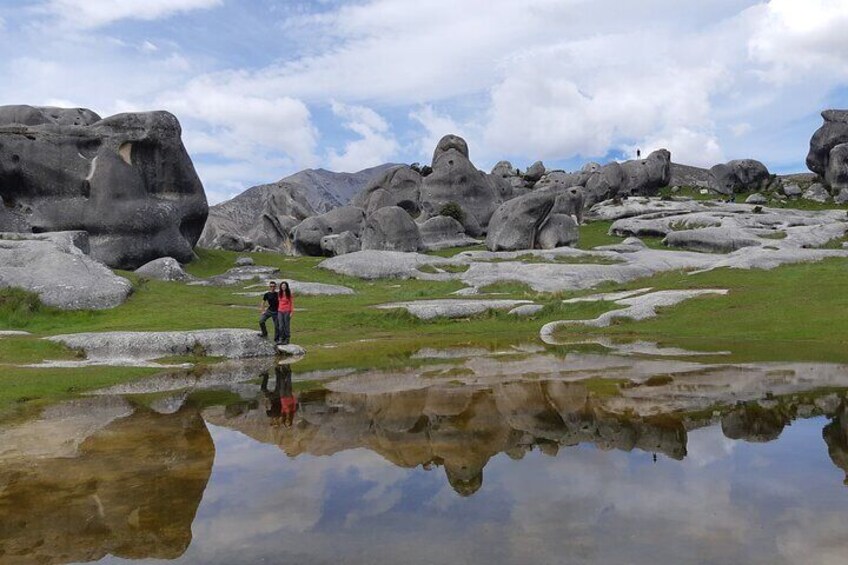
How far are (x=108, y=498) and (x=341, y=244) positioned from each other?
7627 centimetres

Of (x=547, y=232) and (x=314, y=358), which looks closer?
(x=314, y=358)

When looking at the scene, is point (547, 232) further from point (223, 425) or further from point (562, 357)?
point (223, 425)

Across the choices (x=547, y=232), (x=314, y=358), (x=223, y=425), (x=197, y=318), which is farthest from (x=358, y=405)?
(x=547, y=232)

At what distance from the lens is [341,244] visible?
8881 centimetres

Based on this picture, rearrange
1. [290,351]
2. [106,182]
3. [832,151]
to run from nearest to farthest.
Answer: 1. [290,351]
2. [106,182]
3. [832,151]

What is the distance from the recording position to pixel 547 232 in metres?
80.9

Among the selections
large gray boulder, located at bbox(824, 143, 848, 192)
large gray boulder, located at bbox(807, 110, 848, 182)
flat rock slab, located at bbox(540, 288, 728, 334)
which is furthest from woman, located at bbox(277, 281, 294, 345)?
large gray boulder, located at bbox(807, 110, 848, 182)

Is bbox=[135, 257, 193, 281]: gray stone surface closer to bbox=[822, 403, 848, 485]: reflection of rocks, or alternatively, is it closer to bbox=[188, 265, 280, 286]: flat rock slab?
bbox=[188, 265, 280, 286]: flat rock slab

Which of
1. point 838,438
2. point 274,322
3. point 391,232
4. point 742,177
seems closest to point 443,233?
point 391,232

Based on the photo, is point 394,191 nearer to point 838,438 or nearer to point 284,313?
point 284,313

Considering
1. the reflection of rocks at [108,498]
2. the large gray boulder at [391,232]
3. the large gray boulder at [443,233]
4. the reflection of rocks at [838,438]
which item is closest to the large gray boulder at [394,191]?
the large gray boulder at [443,233]

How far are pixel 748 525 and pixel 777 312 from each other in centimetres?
2750

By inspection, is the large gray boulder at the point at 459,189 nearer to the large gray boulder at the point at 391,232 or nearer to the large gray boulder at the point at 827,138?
the large gray boulder at the point at 391,232

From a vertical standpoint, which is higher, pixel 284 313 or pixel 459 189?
pixel 459 189
